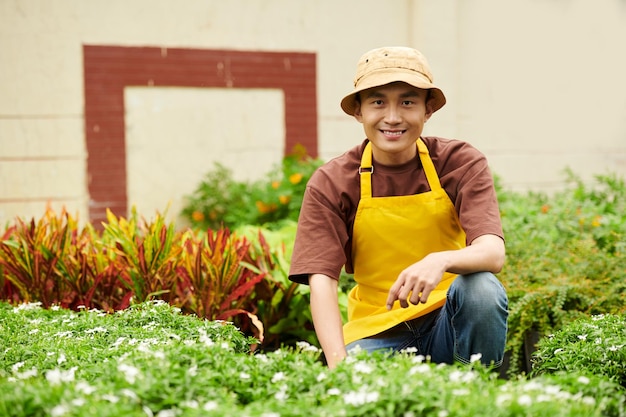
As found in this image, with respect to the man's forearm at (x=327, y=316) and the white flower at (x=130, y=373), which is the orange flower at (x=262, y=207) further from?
the white flower at (x=130, y=373)

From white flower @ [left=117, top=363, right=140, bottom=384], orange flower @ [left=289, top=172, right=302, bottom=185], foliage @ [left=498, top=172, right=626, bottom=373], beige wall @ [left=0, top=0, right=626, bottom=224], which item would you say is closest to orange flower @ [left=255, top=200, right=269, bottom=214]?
orange flower @ [left=289, top=172, right=302, bottom=185]

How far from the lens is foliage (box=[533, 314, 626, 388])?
2740 millimetres

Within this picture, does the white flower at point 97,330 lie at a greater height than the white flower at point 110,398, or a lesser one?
lesser

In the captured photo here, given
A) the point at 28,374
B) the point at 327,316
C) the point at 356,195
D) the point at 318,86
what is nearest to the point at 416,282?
the point at 327,316

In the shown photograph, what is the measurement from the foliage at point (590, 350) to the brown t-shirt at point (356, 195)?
46 cm

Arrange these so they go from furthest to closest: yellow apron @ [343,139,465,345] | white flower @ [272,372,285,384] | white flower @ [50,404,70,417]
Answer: yellow apron @ [343,139,465,345], white flower @ [272,372,285,384], white flower @ [50,404,70,417]

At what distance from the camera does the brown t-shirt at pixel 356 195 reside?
10.5 ft

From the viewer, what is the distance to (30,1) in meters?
7.20

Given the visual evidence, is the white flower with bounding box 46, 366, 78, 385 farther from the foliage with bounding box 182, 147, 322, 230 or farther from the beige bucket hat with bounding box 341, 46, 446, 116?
the foliage with bounding box 182, 147, 322, 230

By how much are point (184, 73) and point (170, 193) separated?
3.82 ft

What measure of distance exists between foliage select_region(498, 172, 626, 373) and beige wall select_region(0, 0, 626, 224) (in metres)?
3.09

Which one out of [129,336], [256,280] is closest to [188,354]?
[129,336]

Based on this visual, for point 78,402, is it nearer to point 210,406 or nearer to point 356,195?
point 210,406

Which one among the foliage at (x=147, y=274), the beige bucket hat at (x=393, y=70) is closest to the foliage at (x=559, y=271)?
the foliage at (x=147, y=274)
